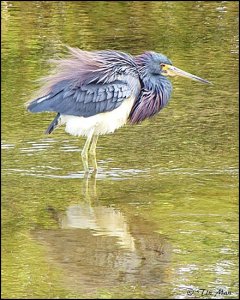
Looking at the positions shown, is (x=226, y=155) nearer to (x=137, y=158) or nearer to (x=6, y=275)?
(x=137, y=158)

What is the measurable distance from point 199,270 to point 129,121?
11.1 ft

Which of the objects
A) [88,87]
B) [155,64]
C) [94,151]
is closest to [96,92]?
[88,87]

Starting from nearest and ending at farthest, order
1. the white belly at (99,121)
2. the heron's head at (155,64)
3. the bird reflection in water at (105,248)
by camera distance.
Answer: the bird reflection in water at (105,248)
the white belly at (99,121)
the heron's head at (155,64)

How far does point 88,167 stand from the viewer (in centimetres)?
988

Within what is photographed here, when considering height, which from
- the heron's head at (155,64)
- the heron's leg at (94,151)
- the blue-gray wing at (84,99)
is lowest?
the heron's leg at (94,151)

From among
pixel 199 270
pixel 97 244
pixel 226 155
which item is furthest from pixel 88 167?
pixel 199 270

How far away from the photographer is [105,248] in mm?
7660

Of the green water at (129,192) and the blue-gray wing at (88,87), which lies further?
the blue-gray wing at (88,87)

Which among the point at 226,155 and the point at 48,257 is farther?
the point at 226,155

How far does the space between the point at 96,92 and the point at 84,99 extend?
13cm

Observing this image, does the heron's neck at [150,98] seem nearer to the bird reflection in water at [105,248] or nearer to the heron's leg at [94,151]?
the heron's leg at [94,151]

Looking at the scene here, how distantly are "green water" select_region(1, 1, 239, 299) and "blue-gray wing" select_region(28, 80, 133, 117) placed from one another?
513mm

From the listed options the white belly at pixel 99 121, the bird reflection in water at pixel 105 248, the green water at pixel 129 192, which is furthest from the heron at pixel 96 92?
the bird reflection in water at pixel 105 248

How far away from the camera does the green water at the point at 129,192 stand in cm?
705
